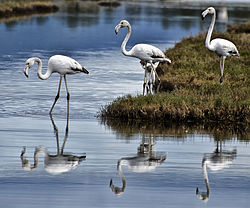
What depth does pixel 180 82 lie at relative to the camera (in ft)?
66.0

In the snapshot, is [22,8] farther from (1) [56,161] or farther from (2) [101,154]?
(1) [56,161]

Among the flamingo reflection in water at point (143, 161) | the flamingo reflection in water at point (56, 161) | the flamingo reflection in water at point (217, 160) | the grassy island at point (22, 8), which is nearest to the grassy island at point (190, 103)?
the flamingo reflection in water at point (217, 160)

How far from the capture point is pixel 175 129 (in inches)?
554

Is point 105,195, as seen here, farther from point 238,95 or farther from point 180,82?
point 180,82

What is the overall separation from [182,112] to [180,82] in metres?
5.50

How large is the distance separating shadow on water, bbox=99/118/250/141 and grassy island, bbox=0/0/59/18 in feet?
142

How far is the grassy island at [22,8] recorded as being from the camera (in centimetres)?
5744

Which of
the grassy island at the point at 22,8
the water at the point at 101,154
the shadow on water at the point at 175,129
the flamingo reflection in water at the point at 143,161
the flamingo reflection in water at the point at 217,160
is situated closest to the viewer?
the water at the point at 101,154

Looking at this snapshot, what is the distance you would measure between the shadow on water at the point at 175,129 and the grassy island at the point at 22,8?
1705 inches

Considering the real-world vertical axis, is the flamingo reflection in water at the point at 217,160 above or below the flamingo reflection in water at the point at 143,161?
below

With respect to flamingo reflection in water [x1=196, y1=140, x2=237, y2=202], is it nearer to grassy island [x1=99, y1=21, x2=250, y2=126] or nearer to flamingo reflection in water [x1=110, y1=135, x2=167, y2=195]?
flamingo reflection in water [x1=110, y1=135, x2=167, y2=195]

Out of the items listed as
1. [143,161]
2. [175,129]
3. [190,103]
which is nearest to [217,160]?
[143,161]

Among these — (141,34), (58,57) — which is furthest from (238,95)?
(141,34)

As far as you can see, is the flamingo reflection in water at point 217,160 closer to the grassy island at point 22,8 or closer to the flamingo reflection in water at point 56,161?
the flamingo reflection in water at point 56,161
